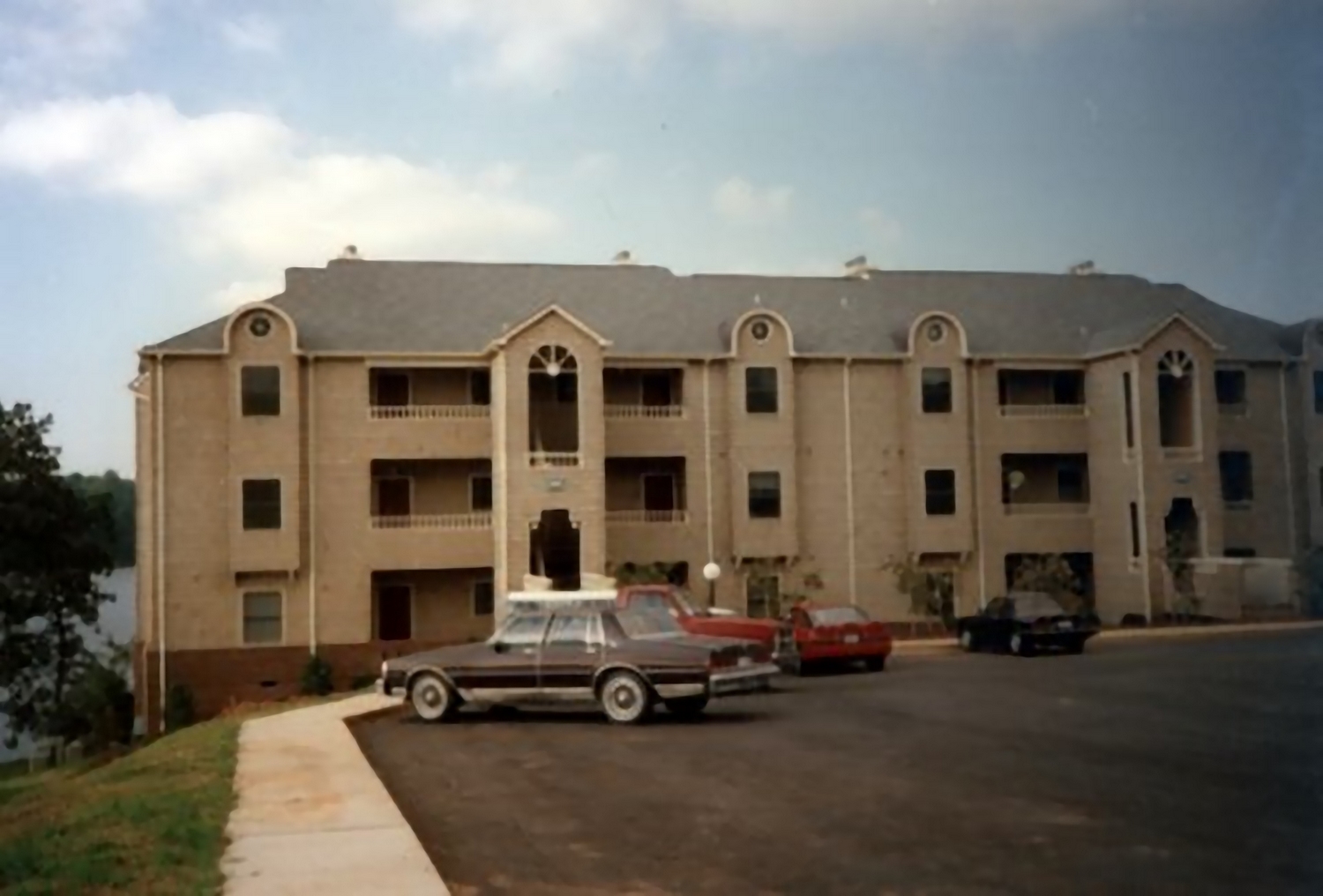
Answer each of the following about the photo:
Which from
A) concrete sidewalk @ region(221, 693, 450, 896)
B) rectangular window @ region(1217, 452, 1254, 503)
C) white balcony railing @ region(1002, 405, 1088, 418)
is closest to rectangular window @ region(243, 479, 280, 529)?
concrete sidewalk @ region(221, 693, 450, 896)

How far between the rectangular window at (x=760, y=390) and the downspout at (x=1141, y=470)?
974cm

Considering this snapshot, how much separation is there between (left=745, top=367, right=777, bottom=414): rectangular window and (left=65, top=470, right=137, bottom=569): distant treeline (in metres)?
13.1

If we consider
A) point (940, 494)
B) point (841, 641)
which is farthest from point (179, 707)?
point (940, 494)

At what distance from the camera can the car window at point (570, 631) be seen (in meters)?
16.6

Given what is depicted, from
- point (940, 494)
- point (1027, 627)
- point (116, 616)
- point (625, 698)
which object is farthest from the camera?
point (116, 616)

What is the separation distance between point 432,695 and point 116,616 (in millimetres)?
12786

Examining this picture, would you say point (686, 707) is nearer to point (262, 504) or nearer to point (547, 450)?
point (547, 450)

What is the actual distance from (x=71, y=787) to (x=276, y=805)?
4.19m

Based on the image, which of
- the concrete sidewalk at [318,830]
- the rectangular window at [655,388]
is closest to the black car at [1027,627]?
the rectangular window at [655,388]

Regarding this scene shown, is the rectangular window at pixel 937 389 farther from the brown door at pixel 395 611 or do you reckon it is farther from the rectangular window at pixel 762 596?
the brown door at pixel 395 611

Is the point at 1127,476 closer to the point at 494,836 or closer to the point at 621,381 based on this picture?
the point at 621,381

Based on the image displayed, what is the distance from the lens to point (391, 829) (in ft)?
32.1

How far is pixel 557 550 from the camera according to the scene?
3106 cm

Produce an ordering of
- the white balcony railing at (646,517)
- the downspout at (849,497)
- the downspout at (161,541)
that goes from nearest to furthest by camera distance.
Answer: the downspout at (161,541), the downspout at (849,497), the white balcony railing at (646,517)
